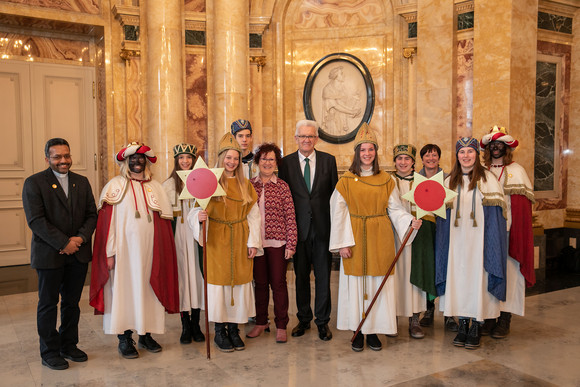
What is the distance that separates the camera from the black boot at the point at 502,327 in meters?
4.95

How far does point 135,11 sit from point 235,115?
2.25 metres

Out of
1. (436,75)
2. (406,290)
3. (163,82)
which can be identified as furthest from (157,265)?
(436,75)

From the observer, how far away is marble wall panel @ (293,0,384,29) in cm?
884

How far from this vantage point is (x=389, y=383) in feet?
12.8

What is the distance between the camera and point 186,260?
4859mm

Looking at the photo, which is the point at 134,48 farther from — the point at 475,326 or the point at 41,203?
the point at 475,326

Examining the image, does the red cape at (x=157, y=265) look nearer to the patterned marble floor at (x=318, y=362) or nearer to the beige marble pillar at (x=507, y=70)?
the patterned marble floor at (x=318, y=362)

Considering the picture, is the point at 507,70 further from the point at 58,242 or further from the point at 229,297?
the point at 58,242

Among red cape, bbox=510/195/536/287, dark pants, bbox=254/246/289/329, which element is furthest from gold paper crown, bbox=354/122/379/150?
red cape, bbox=510/195/536/287

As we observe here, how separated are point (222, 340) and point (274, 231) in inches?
41.9

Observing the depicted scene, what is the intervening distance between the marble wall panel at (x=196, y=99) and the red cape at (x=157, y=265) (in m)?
4.13

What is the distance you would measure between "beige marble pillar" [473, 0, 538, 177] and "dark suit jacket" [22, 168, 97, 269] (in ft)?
18.1

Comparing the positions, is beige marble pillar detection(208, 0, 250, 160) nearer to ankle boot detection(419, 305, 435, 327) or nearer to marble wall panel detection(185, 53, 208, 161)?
marble wall panel detection(185, 53, 208, 161)

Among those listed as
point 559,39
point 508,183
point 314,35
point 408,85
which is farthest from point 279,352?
point 559,39
